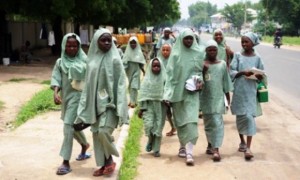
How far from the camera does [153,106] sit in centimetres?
713

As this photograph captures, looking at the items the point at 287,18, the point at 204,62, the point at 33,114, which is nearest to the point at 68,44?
the point at 204,62

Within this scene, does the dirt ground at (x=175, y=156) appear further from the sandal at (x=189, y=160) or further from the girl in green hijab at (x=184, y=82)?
the girl in green hijab at (x=184, y=82)

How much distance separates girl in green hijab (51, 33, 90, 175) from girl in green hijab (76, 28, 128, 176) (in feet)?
0.92

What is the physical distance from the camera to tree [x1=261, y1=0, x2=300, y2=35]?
58.6m

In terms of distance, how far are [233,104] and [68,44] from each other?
8.39 feet

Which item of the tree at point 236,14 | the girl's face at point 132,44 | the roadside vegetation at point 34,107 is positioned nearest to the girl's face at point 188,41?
the roadside vegetation at point 34,107

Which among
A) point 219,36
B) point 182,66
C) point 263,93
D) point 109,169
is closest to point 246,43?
point 263,93

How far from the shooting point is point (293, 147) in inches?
283

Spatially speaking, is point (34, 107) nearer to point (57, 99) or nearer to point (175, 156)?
point (175, 156)

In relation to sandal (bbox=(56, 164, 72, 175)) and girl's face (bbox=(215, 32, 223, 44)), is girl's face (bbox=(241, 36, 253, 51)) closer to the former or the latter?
girl's face (bbox=(215, 32, 223, 44))

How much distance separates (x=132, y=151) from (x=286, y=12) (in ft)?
192

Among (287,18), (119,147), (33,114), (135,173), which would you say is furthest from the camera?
(287,18)

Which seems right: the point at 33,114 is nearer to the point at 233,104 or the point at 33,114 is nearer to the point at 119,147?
the point at 119,147

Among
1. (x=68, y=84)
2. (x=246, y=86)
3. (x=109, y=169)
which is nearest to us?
(x=109, y=169)
